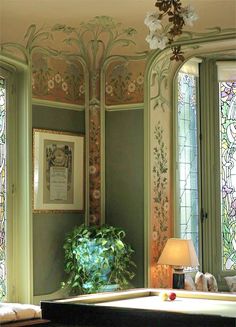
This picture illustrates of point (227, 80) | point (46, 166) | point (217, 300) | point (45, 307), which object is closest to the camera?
point (45, 307)

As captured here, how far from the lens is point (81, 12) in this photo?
7.44m

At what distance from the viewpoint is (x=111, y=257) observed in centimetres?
770

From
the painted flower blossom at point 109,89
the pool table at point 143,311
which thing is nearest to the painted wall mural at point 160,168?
the painted flower blossom at point 109,89

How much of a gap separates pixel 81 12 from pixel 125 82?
1.16 metres

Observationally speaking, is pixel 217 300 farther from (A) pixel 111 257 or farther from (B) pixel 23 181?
(B) pixel 23 181

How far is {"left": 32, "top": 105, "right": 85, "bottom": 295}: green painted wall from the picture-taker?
772 cm

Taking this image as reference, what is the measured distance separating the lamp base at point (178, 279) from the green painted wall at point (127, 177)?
1.41 ft

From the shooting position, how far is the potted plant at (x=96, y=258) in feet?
25.1

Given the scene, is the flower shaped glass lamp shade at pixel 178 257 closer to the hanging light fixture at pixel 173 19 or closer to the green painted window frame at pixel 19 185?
the green painted window frame at pixel 19 185

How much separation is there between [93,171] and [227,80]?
2.19 metres

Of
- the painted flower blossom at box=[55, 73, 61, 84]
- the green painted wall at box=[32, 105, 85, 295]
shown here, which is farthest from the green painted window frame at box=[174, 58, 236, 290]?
the painted flower blossom at box=[55, 73, 61, 84]

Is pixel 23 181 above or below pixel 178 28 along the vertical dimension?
below

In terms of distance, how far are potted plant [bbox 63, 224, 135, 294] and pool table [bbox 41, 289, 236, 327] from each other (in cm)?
180

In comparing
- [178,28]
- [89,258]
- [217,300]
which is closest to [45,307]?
[217,300]
